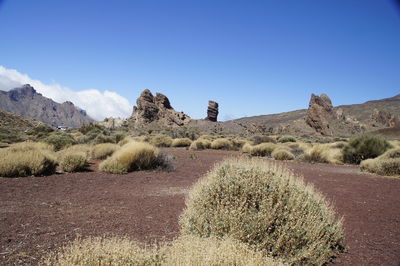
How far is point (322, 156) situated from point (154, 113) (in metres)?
48.7

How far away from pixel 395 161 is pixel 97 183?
13.1 m

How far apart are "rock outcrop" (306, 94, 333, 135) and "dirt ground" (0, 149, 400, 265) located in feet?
147

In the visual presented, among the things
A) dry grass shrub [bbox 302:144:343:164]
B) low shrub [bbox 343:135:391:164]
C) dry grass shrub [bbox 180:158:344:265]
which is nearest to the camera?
dry grass shrub [bbox 180:158:344:265]

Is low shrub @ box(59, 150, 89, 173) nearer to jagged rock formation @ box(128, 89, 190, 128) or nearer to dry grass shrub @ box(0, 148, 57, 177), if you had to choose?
dry grass shrub @ box(0, 148, 57, 177)

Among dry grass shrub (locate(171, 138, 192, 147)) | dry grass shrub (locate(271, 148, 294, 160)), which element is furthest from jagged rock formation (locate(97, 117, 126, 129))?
dry grass shrub (locate(271, 148, 294, 160))

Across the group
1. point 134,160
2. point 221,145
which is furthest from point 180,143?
point 134,160

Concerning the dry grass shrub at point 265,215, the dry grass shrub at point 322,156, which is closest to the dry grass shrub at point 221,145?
the dry grass shrub at point 322,156

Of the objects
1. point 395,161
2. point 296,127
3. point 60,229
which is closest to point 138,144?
point 60,229

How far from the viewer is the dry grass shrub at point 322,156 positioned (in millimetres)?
18391

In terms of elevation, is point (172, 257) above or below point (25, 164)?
below

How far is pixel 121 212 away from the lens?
19.5 feet

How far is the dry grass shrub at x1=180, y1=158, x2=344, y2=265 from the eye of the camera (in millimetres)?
3523

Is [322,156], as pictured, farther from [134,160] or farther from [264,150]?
[134,160]

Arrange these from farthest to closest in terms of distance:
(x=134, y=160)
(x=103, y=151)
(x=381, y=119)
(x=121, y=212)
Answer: (x=381, y=119)
(x=103, y=151)
(x=134, y=160)
(x=121, y=212)
